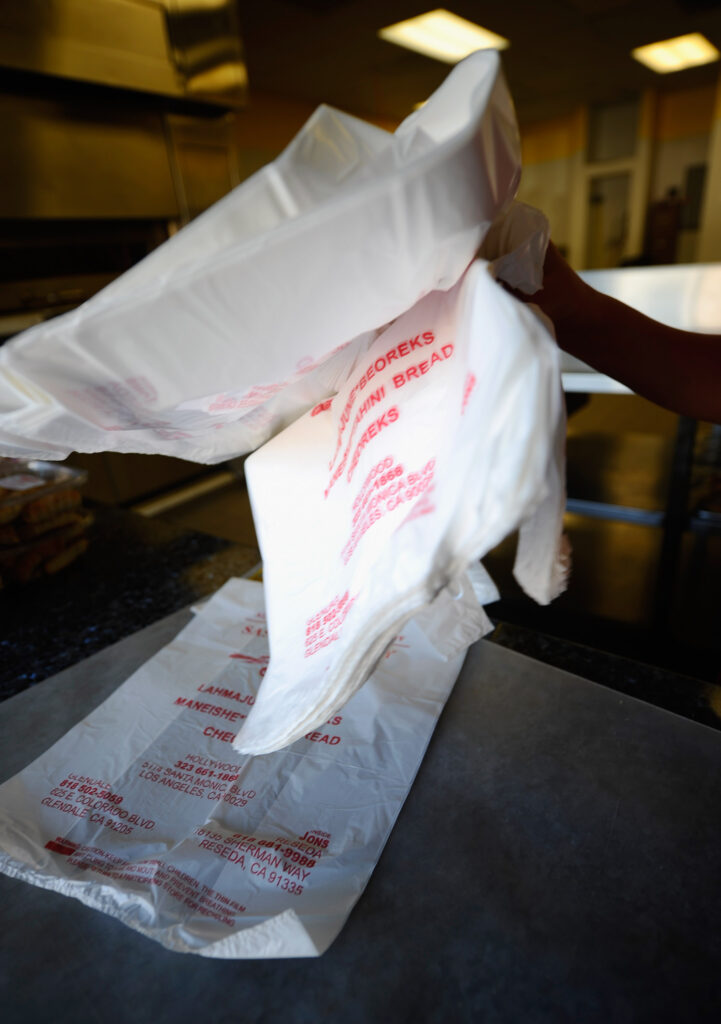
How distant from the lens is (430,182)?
0.24 metres

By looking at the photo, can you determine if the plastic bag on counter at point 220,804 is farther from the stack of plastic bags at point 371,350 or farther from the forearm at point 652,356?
the forearm at point 652,356

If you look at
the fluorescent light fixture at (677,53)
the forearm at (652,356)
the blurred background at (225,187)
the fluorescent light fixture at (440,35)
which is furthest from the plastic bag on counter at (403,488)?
the fluorescent light fixture at (677,53)

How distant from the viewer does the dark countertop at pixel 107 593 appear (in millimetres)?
705

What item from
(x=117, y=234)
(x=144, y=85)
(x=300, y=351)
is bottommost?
(x=300, y=351)

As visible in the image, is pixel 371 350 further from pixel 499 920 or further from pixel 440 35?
pixel 440 35

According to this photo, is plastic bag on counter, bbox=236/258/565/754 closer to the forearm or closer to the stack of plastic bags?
the stack of plastic bags

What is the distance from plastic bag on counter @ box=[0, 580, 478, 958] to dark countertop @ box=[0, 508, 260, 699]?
0.16m

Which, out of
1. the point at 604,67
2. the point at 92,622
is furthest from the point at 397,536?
the point at 604,67

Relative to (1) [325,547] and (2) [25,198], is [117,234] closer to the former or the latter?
(2) [25,198]

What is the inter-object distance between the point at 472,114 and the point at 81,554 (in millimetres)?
931

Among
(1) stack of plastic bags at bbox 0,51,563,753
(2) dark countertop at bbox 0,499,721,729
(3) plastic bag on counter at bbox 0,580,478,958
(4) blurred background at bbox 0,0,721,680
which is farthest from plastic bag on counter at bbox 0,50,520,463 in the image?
(4) blurred background at bbox 0,0,721,680

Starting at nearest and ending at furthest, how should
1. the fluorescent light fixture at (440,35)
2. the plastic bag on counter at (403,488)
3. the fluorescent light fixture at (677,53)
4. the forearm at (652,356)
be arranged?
the plastic bag on counter at (403,488), the forearm at (652,356), the fluorescent light fixture at (440,35), the fluorescent light fixture at (677,53)

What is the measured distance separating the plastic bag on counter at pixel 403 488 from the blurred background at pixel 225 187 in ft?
2.81

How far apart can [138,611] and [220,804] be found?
39cm
